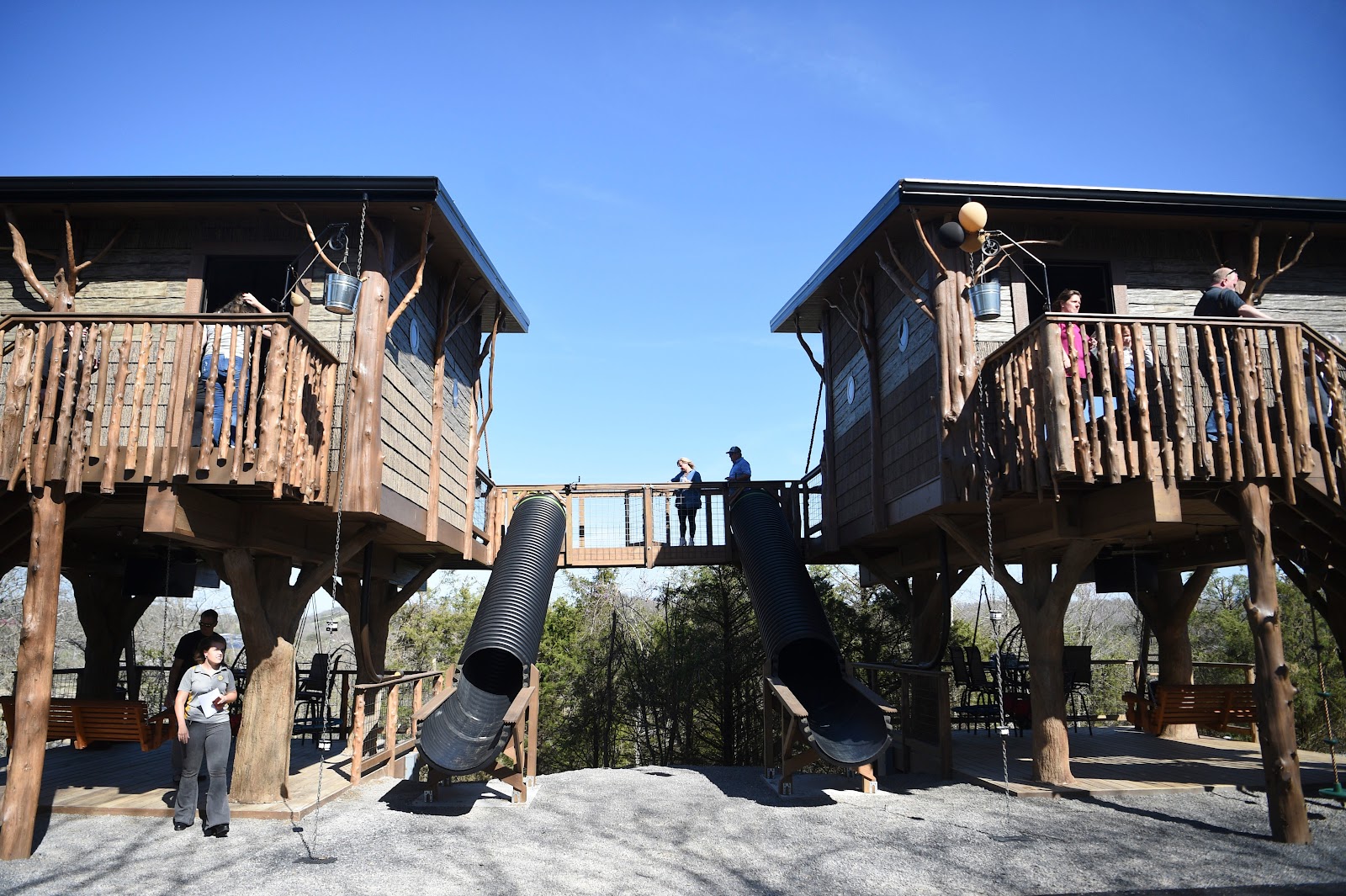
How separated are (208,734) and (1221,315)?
8.29 meters

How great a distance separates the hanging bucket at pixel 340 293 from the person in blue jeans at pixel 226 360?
0.54 meters

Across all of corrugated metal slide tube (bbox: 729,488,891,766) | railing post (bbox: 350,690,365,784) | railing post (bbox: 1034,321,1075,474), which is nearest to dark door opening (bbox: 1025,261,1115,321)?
railing post (bbox: 1034,321,1075,474)

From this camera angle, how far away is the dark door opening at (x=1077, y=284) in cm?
911

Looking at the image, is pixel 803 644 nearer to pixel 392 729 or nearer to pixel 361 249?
pixel 392 729

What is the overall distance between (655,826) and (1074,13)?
868cm

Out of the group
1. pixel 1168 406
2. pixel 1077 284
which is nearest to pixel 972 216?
pixel 1168 406

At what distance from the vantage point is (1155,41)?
9617mm

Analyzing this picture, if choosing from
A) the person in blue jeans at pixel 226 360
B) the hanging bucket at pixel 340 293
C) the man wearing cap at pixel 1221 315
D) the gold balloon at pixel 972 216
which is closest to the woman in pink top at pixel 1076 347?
the man wearing cap at pixel 1221 315

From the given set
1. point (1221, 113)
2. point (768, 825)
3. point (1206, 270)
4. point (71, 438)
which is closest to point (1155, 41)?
point (1221, 113)

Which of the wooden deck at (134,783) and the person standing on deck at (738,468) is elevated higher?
the person standing on deck at (738,468)

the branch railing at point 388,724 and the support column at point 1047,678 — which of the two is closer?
the support column at point 1047,678

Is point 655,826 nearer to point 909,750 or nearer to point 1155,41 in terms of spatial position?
point 909,750

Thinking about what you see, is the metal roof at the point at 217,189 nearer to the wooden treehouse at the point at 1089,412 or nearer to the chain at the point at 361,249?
the chain at the point at 361,249

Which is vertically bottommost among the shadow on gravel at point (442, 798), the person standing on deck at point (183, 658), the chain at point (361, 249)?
the shadow on gravel at point (442, 798)
